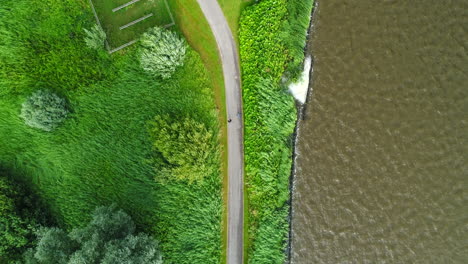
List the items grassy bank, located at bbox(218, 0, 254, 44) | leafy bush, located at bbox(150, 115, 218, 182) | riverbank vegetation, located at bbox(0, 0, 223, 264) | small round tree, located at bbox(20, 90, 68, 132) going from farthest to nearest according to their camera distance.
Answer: grassy bank, located at bbox(218, 0, 254, 44), riverbank vegetation, located at bbox(0, 0, 223, 264), leafy bush, located at bbox(150, 115, 218, 182), small round tree, located at bbox(20, 90, 68, 132)

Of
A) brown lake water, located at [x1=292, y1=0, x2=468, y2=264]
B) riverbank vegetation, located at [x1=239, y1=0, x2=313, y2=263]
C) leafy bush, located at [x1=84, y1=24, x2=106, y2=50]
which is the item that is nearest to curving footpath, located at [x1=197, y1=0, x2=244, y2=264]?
riverbank vegetation, located at [x1=239, y1=0, x2=313, y2=263]

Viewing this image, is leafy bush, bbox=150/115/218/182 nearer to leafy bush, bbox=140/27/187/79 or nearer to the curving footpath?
the curving footpath

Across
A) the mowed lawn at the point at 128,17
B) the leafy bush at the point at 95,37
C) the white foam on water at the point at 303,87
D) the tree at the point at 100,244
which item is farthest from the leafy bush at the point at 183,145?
the white foam on water at the point at 303,87

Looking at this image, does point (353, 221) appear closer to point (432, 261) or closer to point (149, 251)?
point (432, 261)

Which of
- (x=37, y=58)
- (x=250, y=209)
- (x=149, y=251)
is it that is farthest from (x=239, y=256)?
(x=37, y=58)

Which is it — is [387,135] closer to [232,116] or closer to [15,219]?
[232,116]

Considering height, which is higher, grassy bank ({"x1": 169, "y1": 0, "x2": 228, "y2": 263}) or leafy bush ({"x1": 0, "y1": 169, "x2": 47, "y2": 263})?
grassy bank ({"x1": 169, "y1": 0, "x2": 228, "y2": 263})

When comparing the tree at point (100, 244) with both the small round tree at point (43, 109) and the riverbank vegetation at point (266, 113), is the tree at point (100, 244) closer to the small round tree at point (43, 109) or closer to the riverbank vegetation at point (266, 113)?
the small round tree at point (43, 109)
